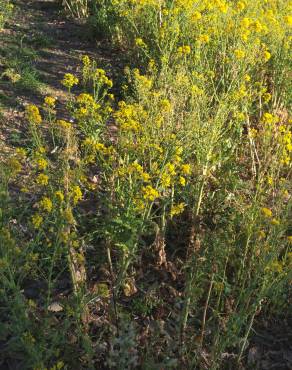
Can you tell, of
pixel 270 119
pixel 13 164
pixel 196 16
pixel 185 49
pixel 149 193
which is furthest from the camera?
pixel 196 16

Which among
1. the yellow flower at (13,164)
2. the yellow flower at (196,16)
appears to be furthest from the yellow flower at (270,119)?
the yellow flower at (13,164)

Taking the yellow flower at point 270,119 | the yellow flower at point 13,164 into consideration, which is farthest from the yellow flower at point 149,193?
the yellow flower at point 270,119

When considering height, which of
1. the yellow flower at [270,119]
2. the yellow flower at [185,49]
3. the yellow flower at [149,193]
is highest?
the yellow flower at [185,49]

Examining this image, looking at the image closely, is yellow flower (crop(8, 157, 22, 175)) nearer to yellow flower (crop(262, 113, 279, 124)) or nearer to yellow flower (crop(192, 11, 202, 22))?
yellow flower (crop(262, 113, 279, 124))

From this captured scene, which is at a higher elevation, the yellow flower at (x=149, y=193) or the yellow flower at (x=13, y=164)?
the yellow flower at (x=13, y=164)

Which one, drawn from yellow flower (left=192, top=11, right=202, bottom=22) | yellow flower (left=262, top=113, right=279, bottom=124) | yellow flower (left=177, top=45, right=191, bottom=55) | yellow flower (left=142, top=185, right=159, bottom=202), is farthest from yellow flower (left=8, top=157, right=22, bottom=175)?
yellow flower (left=192, top=11, right=202, bottom=22)

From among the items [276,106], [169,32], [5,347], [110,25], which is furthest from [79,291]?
[110,25]

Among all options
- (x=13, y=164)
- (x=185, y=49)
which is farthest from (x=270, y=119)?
(x=13, y=164)

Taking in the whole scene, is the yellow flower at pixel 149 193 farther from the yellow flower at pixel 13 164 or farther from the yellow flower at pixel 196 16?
the yellow flower at pixel 196 16

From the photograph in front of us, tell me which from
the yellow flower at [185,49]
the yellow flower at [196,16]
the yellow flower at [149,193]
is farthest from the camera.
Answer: the yellow flower at [196,16]

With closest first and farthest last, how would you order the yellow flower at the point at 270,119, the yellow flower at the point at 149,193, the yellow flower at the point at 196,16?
the yellow flower at the point at 149,193 < the yellow flower at the point at 270,119 < the yellow flower at the point at 196,16

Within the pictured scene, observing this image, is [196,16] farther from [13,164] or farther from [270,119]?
[13,164]

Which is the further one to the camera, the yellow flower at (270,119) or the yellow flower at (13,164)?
the yellow flower at (270,119)

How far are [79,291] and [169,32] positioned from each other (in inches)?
144
